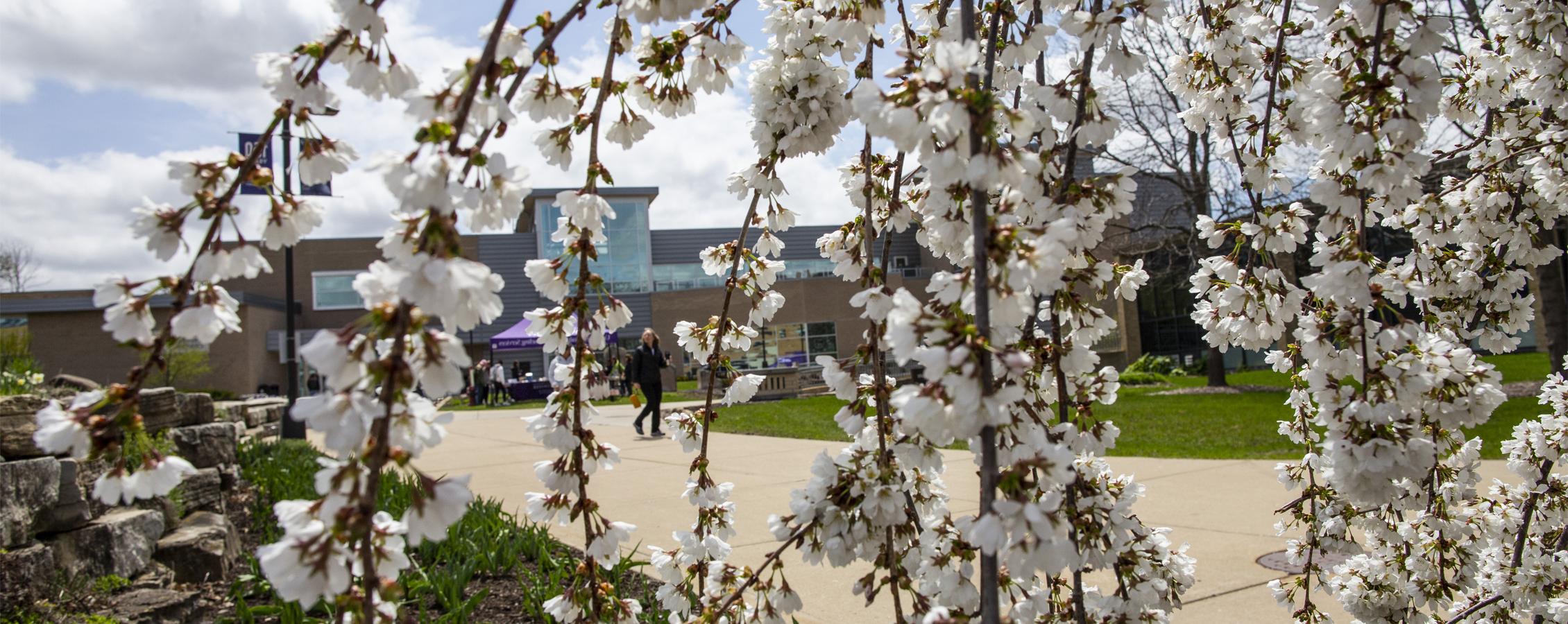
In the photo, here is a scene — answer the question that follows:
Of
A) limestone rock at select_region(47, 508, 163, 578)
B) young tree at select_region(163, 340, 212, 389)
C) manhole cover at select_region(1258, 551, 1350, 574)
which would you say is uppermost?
young tree at select_region(163, 340, 212, 389)

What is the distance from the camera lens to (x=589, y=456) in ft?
5.49

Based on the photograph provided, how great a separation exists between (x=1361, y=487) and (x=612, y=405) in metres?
19.6

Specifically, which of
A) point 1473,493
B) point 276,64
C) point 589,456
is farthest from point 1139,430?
point 276,64

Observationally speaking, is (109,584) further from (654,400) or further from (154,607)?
(654,400)

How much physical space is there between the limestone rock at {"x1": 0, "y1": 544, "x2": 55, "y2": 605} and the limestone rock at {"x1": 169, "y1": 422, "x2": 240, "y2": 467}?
2.36 m

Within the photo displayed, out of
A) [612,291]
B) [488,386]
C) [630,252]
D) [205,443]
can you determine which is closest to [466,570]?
[205,443]

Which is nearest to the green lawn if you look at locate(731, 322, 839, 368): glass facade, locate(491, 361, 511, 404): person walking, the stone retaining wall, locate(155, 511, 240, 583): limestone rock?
locate(155, 511, 240, 583): limestone rock

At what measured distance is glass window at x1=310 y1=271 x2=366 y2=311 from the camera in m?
41.5

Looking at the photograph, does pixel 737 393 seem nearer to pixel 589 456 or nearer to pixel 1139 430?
pixel 589 456

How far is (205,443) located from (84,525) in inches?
85.8

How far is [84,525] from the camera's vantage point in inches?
141

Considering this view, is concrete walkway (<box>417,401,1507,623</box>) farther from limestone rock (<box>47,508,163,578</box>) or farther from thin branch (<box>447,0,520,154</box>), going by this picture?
limestone rock (<box>47,508,163,578</box>)

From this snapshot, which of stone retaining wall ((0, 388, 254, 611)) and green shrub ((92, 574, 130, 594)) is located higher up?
stone retaining wall ((0, 388, 254, 611))

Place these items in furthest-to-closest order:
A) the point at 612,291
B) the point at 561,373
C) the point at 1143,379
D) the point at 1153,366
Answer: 1. the point at 612,291
2. the point at 1153,366
3. the point at 1143,379
4. the point at 561,373
